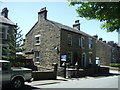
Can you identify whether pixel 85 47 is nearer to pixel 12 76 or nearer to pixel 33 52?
pixel 33 52

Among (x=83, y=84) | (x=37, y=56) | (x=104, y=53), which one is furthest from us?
(x=104, y=53)

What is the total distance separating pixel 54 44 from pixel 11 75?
48.7 feet

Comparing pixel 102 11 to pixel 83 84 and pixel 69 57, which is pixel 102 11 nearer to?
pixel 83 84

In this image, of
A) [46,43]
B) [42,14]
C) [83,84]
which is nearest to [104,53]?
[46,43]

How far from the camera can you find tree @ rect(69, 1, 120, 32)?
8.72m

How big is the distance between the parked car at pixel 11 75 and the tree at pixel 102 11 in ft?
19.1

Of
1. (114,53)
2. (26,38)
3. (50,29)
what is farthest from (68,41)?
(114,53)

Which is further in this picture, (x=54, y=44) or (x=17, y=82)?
(x=54, y=44)

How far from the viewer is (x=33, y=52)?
28.5 m

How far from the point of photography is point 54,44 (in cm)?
2544

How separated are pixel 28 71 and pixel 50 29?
48.7ft

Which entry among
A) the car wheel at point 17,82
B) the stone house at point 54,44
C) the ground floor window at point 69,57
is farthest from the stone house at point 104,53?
the car wheel at point 17,82

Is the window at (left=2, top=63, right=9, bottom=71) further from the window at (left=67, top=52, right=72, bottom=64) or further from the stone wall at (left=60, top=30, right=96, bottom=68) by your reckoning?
the window at (left=67, top=52, right=72, bottom=64)

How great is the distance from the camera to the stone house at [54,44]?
82.3 ft
